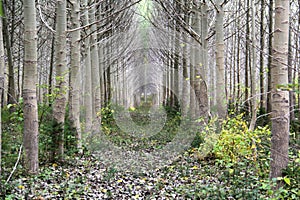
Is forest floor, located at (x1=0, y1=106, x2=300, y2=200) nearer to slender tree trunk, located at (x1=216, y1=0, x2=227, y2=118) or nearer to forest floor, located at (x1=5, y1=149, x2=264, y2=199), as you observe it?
forest floor, located at (x1=5, y1=149, x2=264, y2=199)

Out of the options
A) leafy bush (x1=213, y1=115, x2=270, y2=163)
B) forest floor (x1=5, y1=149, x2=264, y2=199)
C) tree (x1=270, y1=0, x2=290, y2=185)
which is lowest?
forest floor (x1=5, y1=149, x2=264, y2=199)

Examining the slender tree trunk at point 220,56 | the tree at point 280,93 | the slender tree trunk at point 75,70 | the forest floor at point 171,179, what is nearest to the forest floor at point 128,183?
the forest floor at point 171,179

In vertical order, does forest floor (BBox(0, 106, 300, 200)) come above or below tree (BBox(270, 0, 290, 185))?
below

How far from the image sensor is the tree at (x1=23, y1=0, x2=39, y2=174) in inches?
201

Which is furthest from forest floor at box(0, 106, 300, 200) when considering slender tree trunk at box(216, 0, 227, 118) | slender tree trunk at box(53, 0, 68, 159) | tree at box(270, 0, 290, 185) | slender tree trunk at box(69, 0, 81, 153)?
slender tree trunk at box(216, 0, 227, 118)

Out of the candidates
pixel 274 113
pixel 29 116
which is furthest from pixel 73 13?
pixel 274 113

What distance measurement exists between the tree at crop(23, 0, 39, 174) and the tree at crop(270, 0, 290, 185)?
145 inches

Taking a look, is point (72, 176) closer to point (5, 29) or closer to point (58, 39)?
point (58, 39)

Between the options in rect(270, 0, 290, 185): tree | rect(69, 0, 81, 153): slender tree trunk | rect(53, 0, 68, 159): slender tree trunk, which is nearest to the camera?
rect(270, 0, 290, 185): tree

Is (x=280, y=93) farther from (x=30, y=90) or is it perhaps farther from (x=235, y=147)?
(x=30, y=90)

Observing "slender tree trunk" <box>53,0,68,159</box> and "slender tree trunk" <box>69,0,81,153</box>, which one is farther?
"slender tree trunk" <box>69,0,81,153</box>

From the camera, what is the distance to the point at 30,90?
5148 millimetres

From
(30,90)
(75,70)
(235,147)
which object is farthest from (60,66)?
(235,147)

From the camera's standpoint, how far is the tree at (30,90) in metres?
5.11
